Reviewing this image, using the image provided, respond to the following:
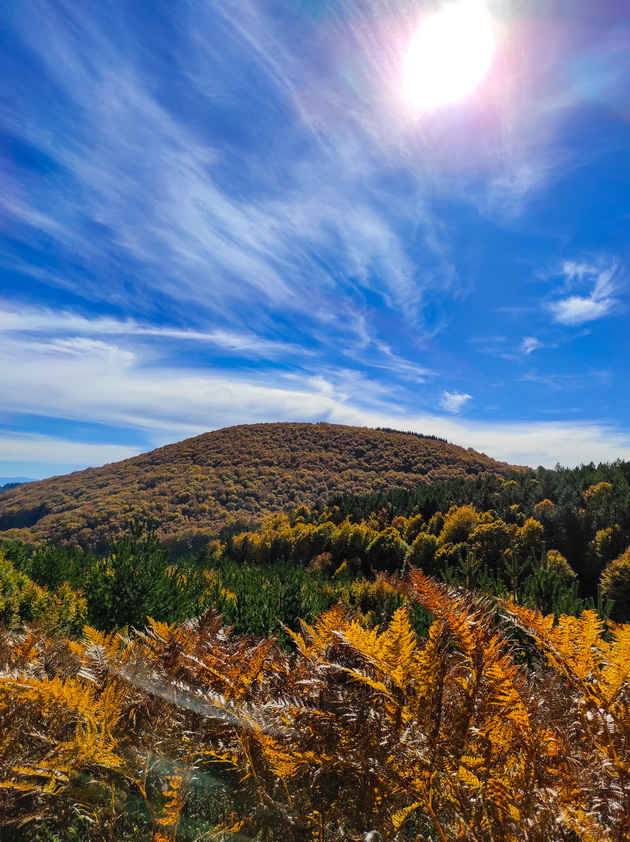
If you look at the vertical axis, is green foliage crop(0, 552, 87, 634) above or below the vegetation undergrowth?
below

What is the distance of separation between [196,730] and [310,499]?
7468 cm

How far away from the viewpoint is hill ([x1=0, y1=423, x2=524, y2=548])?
216 ft

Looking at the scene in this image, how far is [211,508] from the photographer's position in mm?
68375

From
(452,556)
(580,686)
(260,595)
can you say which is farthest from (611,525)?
(580,686)

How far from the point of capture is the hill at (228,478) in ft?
216

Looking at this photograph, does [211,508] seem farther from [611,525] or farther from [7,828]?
[7,828]

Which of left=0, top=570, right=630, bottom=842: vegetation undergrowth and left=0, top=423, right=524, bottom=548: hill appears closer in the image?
left=0, top=570, right=630, bottom=842: vegetation undergrowth

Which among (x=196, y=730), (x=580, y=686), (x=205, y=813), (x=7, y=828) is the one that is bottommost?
(x=7, y=828)

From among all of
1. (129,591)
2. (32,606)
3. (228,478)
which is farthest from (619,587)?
(228,478)

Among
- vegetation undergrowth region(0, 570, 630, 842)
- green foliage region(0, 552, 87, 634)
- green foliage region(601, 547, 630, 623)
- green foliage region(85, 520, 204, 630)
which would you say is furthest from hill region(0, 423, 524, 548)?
vegetation undergrowth region(0, 570, 630, 842)

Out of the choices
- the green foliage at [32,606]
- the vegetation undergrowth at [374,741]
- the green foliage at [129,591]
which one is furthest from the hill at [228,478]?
the vegetation undergrowth at [374,741]

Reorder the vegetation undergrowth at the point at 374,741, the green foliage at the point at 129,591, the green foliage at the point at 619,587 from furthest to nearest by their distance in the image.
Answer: the green foliage at the point at 619,587, the green foliage at the point at 129,591, the vegetation undergrowth at the point at 374,741

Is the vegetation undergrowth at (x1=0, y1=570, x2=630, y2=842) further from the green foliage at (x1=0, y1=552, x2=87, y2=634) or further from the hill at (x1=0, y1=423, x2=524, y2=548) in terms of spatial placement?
the hill at (x1=0, y1=423, x2=524, y2=548)

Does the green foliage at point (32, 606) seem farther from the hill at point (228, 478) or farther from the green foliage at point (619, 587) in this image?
the hill at point (228, 478)
